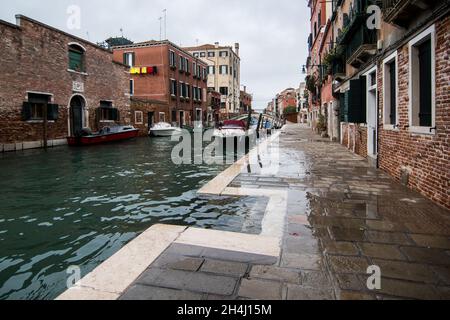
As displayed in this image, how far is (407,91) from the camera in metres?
6.34

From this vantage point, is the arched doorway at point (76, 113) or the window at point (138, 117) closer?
the arched doorway at point (76, 113)

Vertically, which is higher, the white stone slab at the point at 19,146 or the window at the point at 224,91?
the window at the point at 224,91

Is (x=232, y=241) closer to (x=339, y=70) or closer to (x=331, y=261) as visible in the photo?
(x=331, y=261)

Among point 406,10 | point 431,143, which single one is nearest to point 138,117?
point 406,10

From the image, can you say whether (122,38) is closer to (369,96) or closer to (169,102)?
(169,102)

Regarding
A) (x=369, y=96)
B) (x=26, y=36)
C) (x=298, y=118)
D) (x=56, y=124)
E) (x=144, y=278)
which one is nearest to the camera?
(x=144, y=278)

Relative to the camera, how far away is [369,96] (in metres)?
9.51

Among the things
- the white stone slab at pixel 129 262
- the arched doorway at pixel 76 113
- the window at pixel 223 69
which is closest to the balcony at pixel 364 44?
the white stone slab at pixel 129 262

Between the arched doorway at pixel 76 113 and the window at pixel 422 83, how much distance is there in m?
19.2

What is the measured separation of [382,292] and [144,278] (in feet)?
6.19

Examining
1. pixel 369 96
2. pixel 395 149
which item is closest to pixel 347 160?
pixel 369 96

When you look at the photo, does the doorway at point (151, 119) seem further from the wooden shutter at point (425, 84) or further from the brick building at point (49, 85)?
the wooden shutter at point (425, 84)

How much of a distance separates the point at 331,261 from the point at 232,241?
1.09 metres

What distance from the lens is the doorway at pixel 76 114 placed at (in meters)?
21.3
